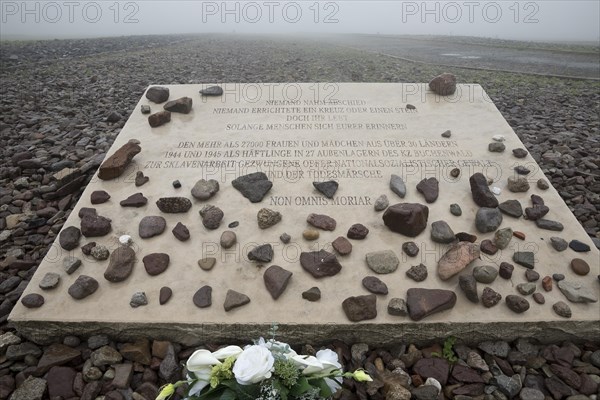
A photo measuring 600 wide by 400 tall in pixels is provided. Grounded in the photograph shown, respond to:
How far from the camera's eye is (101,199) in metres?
3.47

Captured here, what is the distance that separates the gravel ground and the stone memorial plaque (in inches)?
6.2

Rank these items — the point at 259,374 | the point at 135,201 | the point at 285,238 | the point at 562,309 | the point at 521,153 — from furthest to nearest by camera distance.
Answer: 1. the point at 521,153
2. the point at 135,201
3. the point at 285,238
4. the point at 562,309
5. the point at 259,374

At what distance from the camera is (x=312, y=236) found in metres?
3.15

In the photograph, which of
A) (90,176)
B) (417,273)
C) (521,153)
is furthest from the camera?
(90,176)

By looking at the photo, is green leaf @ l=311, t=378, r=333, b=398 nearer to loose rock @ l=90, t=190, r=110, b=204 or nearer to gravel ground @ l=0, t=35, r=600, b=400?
gravel ground @ l=0, t=35, r=600, b=400

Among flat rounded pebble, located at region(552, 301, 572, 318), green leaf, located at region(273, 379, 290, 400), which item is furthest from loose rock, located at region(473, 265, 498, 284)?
green leaf, located at region(273, 379, 290, 400)

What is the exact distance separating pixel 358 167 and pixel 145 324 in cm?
222

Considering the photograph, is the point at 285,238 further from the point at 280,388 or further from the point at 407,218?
the point at 280,388

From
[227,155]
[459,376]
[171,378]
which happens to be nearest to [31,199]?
[227,155]

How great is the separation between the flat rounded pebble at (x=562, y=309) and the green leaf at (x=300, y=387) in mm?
1857

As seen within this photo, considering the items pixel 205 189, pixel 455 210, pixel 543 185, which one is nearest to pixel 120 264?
pixel 205 189

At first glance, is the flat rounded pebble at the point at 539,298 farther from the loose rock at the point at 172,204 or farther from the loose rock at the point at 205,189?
the loose rock at the point at 172,204

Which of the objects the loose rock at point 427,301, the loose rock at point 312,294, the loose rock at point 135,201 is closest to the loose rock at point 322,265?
the loose rock at point 312,294

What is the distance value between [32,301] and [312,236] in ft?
6.61
